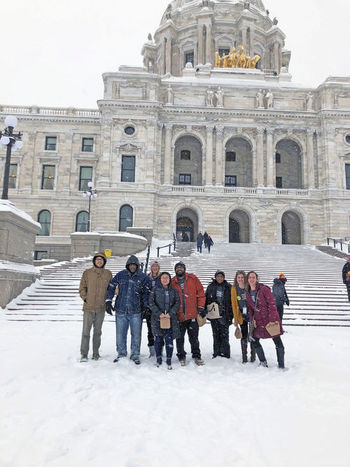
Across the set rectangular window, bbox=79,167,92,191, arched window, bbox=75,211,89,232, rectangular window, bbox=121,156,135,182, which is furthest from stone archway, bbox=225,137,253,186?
arched window, bbox=75,211,89,232

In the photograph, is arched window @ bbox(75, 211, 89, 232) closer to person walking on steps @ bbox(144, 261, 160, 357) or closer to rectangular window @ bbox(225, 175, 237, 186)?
rectangular window @ bbox(225, 175, 237, 186)

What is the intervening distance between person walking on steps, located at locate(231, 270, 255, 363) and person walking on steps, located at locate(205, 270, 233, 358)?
14 cm

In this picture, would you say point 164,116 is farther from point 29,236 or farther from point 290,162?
point 29,236

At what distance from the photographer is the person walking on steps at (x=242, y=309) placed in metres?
6.11

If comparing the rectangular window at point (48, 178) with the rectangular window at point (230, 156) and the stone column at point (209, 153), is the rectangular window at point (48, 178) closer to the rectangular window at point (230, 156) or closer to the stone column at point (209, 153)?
the stone column at point (209, 153)

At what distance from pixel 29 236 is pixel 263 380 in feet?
31.7

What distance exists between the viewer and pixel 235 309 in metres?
6.27

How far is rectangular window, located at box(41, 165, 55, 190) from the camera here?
34531mm

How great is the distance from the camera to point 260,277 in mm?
15977

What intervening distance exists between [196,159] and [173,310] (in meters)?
30.5

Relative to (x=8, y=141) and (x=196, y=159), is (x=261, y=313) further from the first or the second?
(x=196, y=159)

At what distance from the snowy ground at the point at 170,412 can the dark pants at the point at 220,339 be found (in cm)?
22

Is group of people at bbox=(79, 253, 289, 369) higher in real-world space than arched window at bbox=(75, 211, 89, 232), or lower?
lower

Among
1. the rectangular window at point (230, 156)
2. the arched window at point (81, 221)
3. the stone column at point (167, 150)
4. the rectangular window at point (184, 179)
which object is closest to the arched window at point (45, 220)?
the arched window at point (81, 221)
